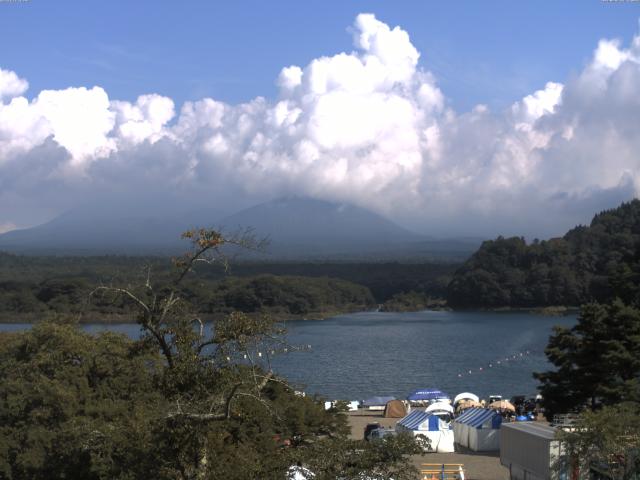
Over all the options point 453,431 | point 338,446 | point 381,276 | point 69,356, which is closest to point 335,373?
point 453,431

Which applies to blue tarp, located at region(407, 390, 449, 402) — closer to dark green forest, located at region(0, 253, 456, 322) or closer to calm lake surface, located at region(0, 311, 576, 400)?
calm lake surface, located at region(0, 311, 576, 400)

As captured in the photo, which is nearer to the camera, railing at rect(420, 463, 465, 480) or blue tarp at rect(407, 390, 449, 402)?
railing at rect(420, 463, 465, 480)

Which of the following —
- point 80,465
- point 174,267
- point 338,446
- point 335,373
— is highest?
point 174,267

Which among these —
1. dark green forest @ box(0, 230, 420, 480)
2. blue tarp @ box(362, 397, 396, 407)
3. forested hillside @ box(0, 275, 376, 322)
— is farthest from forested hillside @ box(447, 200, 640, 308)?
dark green forest @ box(0, 230, 420, 480)

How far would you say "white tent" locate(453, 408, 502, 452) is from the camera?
14.4m

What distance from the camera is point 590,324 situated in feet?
48.6

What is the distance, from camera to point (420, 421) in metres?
14.9

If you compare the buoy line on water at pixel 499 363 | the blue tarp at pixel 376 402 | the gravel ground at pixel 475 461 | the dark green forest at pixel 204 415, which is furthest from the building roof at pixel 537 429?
the buoy line on water at pixel 499 363

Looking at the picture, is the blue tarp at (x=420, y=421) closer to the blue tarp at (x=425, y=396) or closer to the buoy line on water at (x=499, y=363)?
the blue tarp at (x=425, y=396)

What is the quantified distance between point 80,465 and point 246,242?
4435 mm

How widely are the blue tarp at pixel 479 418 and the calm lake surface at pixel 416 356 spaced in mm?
4010

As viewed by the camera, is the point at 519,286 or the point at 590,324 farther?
the point at 519,286

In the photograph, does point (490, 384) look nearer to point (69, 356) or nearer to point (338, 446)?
point (69, 356)

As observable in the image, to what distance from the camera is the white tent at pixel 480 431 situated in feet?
47.3
